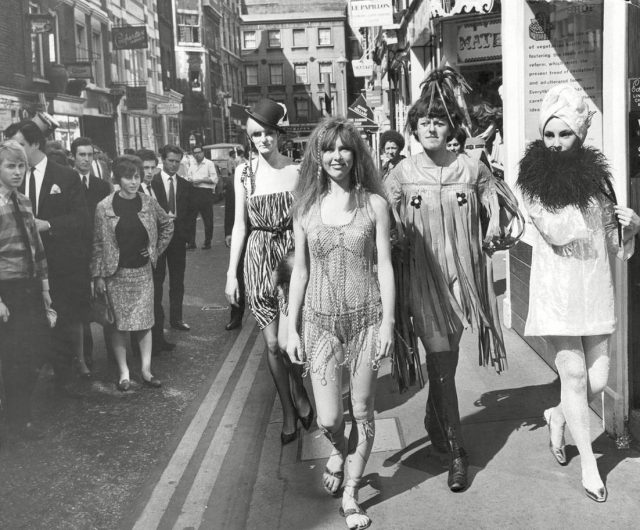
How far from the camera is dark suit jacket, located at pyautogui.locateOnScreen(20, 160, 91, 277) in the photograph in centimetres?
584

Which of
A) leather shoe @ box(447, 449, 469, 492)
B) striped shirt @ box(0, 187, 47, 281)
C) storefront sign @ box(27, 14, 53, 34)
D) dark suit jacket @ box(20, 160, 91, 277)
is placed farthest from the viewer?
storefront sign @ box(27, 14, 53, 34)

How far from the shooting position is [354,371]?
354 centimetres

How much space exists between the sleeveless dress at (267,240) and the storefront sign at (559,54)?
2.70 metres

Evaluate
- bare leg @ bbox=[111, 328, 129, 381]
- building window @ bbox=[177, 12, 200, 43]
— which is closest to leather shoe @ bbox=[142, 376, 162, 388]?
bare leg @ bbox=[111, 328, 129, 381]

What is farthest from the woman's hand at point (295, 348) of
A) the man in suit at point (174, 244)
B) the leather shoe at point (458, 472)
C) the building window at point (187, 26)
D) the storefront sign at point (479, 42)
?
the building window at point (187, 26)

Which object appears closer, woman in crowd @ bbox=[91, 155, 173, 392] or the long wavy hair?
the long wavy hair

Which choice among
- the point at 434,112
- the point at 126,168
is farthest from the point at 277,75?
the point at 434,112

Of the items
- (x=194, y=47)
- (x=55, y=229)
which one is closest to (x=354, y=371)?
(x=55, y=229)

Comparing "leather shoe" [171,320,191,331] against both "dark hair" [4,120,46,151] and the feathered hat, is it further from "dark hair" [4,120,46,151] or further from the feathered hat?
the feathered hat

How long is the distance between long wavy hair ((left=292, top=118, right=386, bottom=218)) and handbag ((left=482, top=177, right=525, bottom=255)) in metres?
0.71

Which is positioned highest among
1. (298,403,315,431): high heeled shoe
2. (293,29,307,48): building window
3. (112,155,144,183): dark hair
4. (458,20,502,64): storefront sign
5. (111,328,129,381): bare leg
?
(293,29,307,48): building window

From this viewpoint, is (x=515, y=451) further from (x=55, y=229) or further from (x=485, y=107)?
(x=485, y=107)

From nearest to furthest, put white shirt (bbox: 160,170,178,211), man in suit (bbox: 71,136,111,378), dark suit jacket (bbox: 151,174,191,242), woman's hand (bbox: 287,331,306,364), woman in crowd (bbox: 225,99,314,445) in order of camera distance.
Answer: woman's hand (bbox: 287,331,306,364), woman in crowd (bbox: 225,99,314,445), man in suit (bbox: 71,136,111,378), dark suit jacket (bbox: 151,174,191,242), white shirt (bbox: 160,170,178,211)

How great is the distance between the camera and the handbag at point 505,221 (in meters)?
3.98
